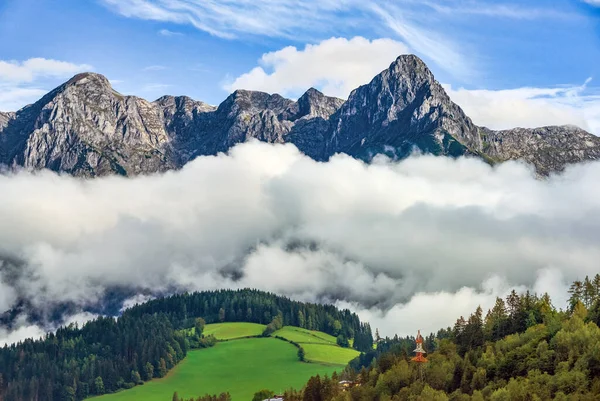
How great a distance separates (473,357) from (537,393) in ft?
117

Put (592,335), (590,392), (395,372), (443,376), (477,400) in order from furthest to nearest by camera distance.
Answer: (395,372)
(443,376)
(592,335)
(477,400)
(590,392)

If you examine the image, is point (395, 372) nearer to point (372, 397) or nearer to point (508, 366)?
point (372, 397)

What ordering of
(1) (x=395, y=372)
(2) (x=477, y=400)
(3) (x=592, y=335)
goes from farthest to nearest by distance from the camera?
(1) (x=395, y=372)
(3) (x=592, y=335)
(2) (x=477, y=400)

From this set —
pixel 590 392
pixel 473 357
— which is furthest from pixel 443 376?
pixel 590 392

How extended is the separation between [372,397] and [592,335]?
201 feet

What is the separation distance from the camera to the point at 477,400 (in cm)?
15650

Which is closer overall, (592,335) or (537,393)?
(537,393)

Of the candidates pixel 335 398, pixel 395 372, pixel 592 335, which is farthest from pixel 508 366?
pixel 335 398

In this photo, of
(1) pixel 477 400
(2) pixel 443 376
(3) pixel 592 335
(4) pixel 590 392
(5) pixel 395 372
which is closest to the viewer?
(4) pixel 590 392

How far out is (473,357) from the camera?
7515 inches

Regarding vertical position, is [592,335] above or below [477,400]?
above

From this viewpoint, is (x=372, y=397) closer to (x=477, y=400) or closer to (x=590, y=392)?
(x=477, y=400)

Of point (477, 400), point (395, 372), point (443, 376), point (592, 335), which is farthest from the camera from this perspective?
point (395, 372)

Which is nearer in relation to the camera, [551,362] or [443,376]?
[551,362]
